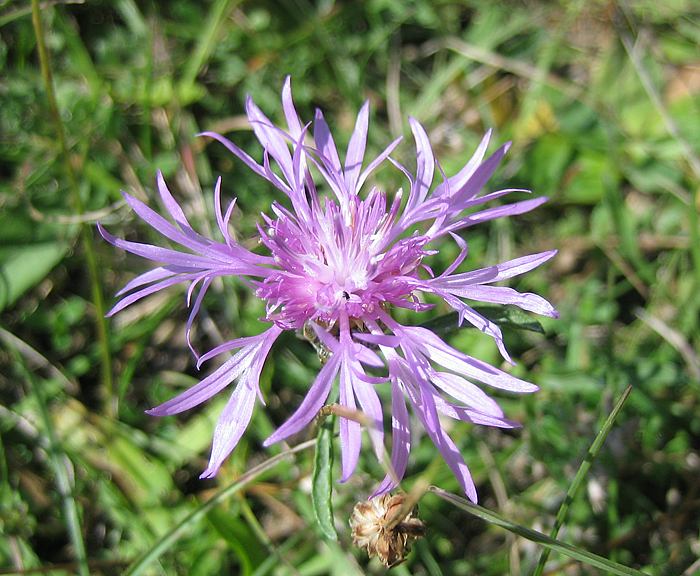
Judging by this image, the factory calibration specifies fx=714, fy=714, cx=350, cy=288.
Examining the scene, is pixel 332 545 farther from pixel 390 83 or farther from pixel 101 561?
pixel 390 83

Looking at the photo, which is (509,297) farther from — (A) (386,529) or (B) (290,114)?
(B) (290,114)

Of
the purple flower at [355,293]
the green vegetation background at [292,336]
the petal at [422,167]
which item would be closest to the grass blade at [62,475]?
the green vegetation background at [292,336]

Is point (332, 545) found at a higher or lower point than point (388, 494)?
lower

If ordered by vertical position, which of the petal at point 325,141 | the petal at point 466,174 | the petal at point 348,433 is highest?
the petal at point 325,141

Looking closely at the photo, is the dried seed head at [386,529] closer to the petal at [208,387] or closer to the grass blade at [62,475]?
the petal at [208,387]

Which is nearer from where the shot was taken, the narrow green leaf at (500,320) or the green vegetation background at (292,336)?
the narrow green leaf at (500,320)

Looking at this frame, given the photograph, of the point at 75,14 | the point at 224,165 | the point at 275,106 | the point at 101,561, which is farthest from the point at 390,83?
the point at 101,561
